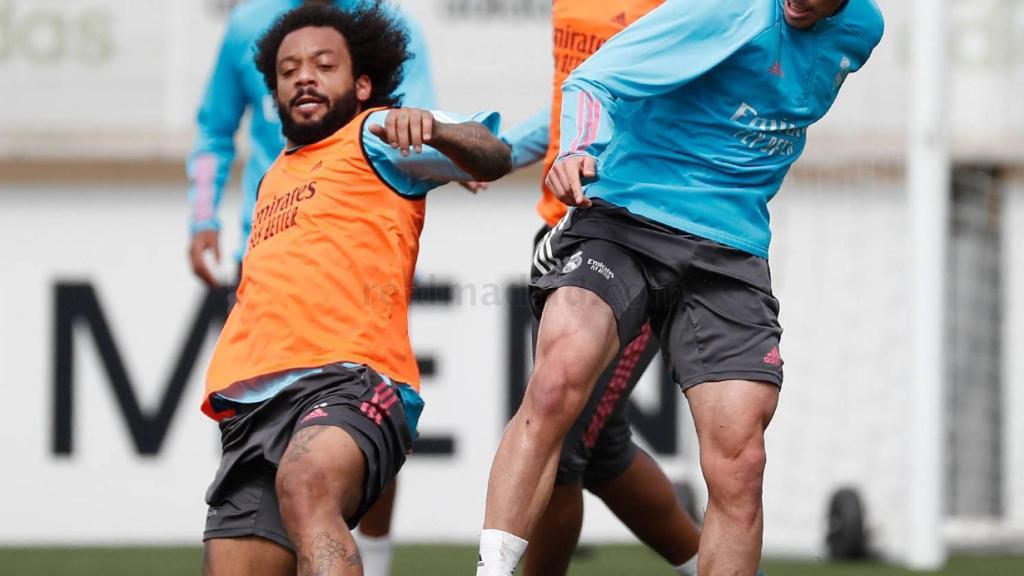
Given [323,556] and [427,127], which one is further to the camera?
[427,127]

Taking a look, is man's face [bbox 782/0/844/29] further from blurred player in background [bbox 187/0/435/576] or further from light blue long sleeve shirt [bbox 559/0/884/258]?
blurred player in background [bbox 187/0/435/576]

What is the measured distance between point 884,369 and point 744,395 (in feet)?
13.2

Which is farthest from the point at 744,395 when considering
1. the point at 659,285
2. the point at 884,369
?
the point at 884,369

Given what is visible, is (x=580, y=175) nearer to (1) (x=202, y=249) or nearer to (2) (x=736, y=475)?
(2) (x=736, y=475)

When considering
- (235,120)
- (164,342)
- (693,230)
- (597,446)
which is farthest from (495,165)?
(164,342)

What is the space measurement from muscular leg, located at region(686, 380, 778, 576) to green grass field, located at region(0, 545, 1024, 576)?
2978 millimetres

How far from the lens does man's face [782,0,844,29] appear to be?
405 cm

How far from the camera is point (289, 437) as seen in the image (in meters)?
4.02

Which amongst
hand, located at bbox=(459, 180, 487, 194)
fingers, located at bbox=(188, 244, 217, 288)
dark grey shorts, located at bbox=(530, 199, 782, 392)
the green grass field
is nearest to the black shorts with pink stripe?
hand, located at bbox=(459, 180, 487, 194)

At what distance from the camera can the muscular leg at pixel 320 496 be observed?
3807 millimetres

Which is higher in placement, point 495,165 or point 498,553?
point 495,165

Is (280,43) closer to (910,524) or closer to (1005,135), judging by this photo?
(910,524)

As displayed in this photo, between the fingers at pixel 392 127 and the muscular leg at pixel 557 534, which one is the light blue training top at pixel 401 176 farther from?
the muscular leg at pixel 557 534

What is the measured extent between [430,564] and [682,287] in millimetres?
3552
